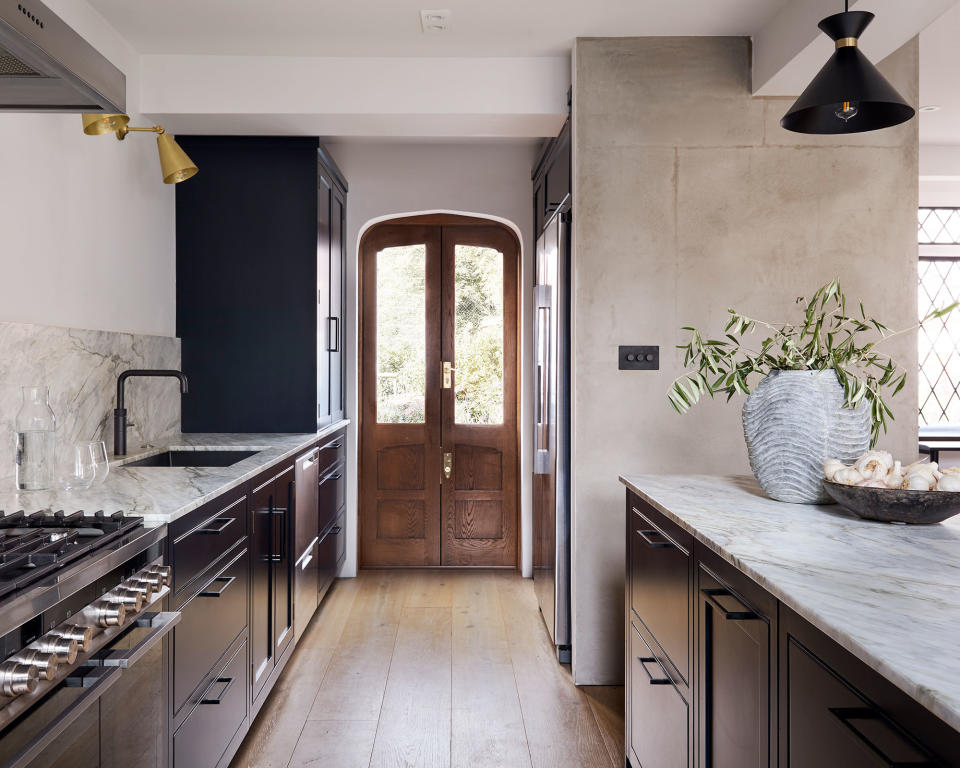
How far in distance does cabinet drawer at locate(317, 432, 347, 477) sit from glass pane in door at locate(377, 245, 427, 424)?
48 cm

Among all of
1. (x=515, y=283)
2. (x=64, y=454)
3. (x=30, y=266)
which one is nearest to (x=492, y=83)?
(x=515, y=283)

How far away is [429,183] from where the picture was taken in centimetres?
443

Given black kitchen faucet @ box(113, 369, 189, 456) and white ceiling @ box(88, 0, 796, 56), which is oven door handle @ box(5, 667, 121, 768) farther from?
white ceiling @ box(88, 0, 796, 56)

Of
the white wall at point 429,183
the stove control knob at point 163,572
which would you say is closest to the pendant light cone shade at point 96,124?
the stove control knob at point 163,572

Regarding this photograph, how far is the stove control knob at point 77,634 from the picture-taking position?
123cm

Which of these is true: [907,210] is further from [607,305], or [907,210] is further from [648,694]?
[648,694]

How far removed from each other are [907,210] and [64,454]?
3.04 m

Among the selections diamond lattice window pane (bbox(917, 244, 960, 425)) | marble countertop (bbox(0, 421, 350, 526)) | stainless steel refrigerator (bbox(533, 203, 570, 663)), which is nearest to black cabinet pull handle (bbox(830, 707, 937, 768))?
marble countertop (bbox(0, 421, 350, 526))

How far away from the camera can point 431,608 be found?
3875 mm

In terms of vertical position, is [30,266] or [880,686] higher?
[30,266]

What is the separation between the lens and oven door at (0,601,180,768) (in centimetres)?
113

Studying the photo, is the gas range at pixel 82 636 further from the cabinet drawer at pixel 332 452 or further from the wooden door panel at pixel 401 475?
the wooden door panel at pixel 401 475

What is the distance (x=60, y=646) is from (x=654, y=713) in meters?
1.42

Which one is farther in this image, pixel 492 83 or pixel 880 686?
pixel 492 83
